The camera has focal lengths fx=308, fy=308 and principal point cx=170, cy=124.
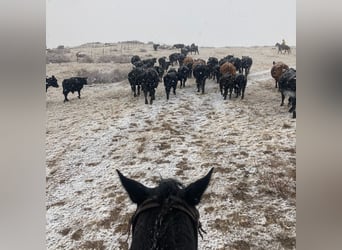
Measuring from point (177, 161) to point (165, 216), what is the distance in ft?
23.6

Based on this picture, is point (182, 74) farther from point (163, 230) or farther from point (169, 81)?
point (163, 230)

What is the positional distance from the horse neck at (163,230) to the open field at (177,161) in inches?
71.8

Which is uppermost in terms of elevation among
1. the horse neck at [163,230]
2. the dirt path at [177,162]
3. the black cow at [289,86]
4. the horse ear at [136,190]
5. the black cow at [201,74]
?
the black cow at [201,74]

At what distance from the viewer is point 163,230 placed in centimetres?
153

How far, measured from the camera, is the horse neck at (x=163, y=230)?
1.50 meters

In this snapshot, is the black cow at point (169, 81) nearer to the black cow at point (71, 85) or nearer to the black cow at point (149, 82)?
the black cow at point (149, 82)

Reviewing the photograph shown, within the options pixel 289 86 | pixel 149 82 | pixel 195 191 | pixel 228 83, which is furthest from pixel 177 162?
pixel 228 83

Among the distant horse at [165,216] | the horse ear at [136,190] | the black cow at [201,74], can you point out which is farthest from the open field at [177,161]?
the horse ear at [136,190]

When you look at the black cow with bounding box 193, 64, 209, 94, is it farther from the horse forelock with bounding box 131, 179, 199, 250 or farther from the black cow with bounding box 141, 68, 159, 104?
the horse forelock with bounding box 131, 179, 199, 250

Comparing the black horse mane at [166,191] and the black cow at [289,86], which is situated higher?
the black cow at [289,86]

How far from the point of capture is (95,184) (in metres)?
7.90

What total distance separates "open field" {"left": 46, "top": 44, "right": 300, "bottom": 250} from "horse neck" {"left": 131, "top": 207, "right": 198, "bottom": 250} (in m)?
1.82
